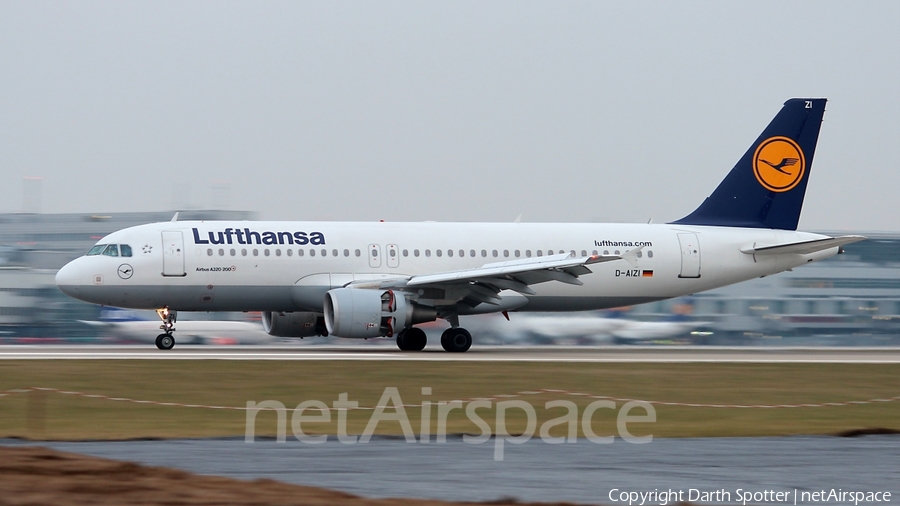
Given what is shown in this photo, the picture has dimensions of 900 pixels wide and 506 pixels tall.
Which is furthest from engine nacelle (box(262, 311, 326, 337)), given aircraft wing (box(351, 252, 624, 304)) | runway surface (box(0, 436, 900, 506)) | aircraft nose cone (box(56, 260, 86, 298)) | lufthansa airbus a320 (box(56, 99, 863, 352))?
runway surface (box(0, 436, 900, 506))

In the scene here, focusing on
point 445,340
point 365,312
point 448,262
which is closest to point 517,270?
point 445,340

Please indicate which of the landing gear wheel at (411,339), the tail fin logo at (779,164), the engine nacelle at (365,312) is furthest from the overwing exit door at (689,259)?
the engine nacelle at (365,312)

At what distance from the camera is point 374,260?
105 feet

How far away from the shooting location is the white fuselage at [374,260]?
3027cm

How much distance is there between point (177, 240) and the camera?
30.6 m

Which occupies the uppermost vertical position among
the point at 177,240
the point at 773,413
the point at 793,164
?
the point at 793,164

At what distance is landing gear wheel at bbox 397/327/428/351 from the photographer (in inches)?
1253

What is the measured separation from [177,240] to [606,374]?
41.5 ft

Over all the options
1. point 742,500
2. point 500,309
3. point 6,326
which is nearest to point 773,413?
point 742,500

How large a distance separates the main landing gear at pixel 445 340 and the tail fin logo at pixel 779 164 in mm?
11025

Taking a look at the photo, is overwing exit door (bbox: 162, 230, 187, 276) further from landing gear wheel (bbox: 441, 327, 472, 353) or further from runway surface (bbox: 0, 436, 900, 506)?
runway surface (bbox: 0, 436, 900, 506)

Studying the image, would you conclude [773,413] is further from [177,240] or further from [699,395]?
[177,240]

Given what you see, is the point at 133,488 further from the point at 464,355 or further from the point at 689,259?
the point at 689,259

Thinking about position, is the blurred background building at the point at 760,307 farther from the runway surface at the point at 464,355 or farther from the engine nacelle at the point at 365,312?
the engine nacelle at the point at 365,312
